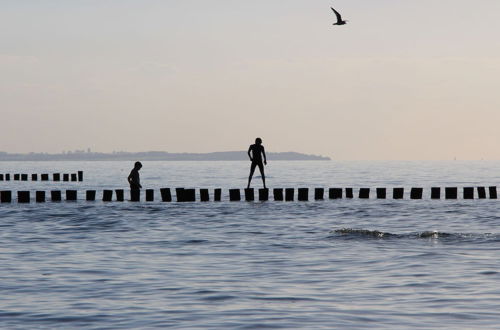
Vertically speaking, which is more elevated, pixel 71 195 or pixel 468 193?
pixel 71 195

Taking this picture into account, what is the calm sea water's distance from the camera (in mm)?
10602

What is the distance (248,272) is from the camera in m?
14.3

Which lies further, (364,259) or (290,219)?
(290,219)

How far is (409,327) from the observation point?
9859 mm

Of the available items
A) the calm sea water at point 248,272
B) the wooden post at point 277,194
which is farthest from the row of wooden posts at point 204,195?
the calm sea water at point 248,272

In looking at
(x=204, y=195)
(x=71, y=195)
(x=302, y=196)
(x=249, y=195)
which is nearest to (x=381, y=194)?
(x=302, y=196)

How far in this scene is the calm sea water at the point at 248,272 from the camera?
417 inches

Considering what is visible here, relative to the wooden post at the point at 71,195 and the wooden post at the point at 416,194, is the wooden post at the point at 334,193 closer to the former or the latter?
the wooden post at the point at 416,194

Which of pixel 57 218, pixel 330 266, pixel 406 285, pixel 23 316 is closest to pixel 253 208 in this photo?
→ pixel 57 218

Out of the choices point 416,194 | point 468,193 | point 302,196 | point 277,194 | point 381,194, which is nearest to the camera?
point 277,194

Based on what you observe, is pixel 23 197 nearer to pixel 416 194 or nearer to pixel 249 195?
pixel 249 195

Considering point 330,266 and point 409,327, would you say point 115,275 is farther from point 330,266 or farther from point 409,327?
point 409,327

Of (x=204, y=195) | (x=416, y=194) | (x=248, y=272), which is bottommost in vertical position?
(x=248, y=272)

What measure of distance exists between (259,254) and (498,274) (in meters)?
4.73
